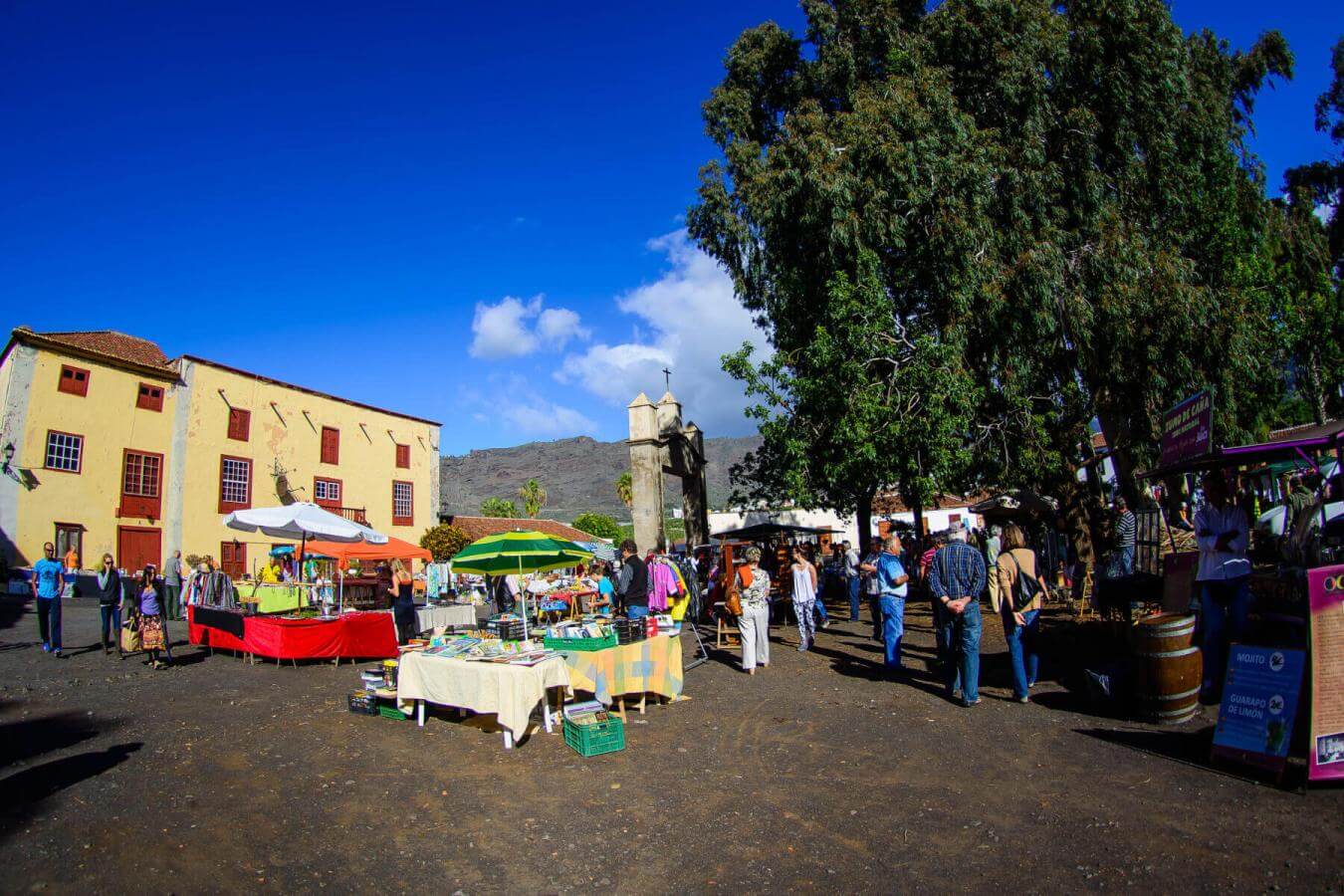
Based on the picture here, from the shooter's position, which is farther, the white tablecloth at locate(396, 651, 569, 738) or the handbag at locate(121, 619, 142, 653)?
the handbag at locate(121, 619, 142, 653)

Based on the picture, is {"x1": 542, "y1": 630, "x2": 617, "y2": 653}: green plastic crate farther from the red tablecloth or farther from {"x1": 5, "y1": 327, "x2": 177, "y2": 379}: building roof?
{"x1": 5, "y1": 327, "x2": 177, "y2": 379}: building roof

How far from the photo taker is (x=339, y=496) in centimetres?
3441

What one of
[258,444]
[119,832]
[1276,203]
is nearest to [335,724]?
[119,832]

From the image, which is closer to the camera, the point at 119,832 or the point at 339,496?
the point at 119,832

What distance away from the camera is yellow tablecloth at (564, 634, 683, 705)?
7668mm

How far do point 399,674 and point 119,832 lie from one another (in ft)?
10.2

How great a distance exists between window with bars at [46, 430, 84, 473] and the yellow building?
34 millimetres

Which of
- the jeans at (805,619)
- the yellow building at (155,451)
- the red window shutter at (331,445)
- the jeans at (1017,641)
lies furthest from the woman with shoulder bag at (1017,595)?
the red window shutter at (331,445)

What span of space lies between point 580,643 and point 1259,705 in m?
5.88

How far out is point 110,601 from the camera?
495 inches

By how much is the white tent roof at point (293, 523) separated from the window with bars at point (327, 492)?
73.2 feet

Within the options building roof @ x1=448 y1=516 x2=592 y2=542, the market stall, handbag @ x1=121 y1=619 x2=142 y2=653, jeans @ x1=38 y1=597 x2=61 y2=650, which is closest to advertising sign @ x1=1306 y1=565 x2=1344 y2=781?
the market stall

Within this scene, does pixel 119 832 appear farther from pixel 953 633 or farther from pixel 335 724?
pixel 953 633

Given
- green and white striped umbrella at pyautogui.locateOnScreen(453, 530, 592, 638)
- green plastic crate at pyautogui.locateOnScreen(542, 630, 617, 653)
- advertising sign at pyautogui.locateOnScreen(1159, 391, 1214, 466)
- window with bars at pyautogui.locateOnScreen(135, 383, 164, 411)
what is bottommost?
green plastic crate at pyautogui.locateOnScreen(542, 630, 617, 653)
